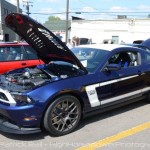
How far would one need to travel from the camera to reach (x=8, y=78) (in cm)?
516

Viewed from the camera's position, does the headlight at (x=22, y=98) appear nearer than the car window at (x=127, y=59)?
Yes

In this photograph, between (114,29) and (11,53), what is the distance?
36.2 m

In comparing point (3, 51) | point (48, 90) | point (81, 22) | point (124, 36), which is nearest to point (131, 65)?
point (48, 90)

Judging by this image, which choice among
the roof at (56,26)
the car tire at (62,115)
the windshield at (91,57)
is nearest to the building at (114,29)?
the roof at (56,26)

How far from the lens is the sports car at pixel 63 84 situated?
4340 mm

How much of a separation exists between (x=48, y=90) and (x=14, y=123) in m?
0.72

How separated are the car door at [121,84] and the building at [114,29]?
3362 centimetres

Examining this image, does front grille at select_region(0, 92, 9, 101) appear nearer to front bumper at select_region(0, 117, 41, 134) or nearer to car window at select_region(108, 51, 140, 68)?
front bumper at select_region(0, 117, 41, 134)

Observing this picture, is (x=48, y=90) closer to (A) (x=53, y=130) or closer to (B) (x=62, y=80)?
(B) (x=62, y=80)

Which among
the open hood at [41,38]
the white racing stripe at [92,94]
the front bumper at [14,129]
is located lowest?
the front bumper at [14,129]

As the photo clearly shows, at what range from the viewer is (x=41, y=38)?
5020 mm

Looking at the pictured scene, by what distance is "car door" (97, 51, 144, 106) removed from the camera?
5198 mm

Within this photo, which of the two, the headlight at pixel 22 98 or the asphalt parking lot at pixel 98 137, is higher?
the headlight at pixel 22 98

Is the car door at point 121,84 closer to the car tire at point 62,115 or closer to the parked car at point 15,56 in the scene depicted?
the car tire at point 62,115
